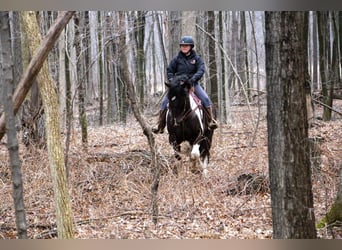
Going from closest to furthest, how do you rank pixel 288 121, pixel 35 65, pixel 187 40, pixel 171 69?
1. pixel 288 121
2. pixel 35 65
3. pixel 187 40
4. pixel 171 69

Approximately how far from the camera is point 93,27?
4051 mm

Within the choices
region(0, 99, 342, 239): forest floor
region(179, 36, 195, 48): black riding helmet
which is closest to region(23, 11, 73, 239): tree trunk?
region(0, 99, 342, 239): forest floor

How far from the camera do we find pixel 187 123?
4.56 metres

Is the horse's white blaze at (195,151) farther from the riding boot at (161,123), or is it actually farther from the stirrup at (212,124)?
the riding boot at (161,123)

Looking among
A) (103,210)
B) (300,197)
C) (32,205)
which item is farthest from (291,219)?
(32,205)

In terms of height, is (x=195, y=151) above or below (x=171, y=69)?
below

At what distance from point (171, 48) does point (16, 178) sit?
1.94 meters

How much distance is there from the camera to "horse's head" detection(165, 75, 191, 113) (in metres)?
4.33

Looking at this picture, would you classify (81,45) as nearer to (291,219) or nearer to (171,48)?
(171,48)

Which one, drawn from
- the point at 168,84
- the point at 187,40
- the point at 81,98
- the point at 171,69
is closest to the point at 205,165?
the point at 168,84

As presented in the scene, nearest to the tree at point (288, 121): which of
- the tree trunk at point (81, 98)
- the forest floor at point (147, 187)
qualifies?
the forest floor at point (147, 187)

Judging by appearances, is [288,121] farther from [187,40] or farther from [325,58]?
[187,40]

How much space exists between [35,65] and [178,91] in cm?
141

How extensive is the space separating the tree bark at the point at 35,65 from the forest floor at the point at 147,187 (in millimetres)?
694
